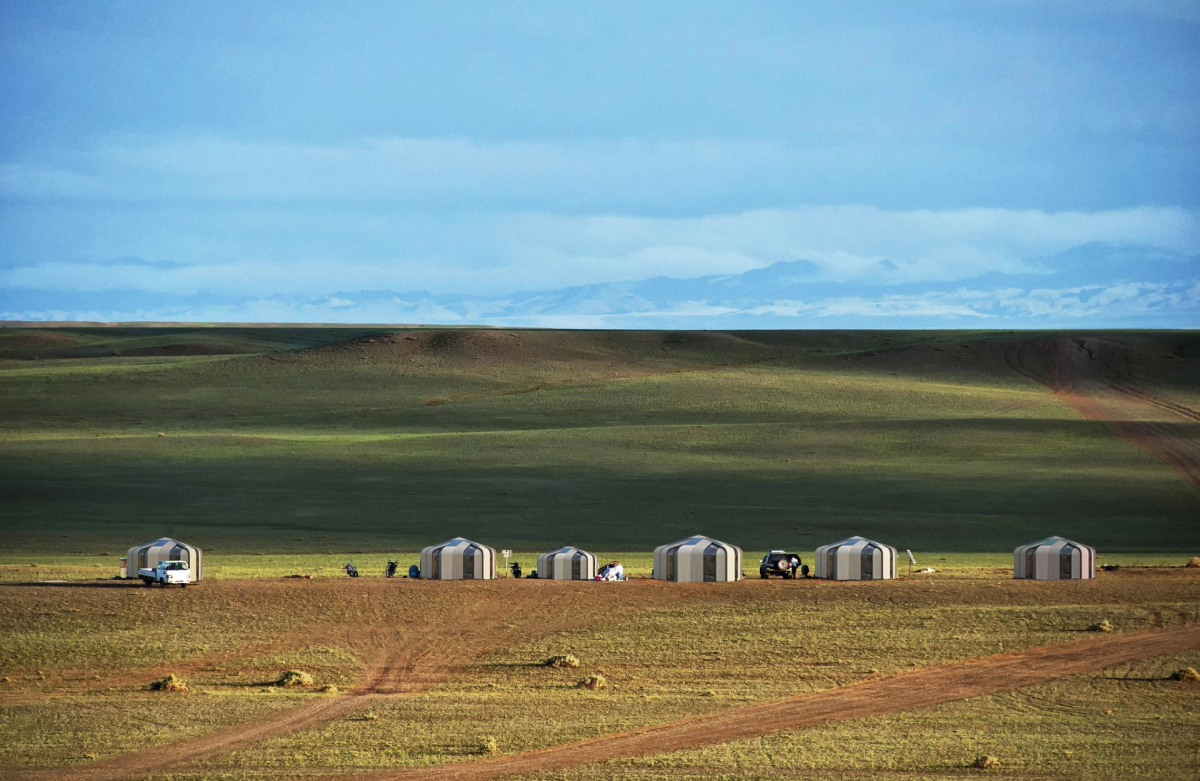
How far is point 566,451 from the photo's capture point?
88562 mm

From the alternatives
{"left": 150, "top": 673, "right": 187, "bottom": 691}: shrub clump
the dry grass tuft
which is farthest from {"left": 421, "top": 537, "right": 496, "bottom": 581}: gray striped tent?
{"left": 150, "top": 673, "right": 187, "bottom": 691}: shrub clump

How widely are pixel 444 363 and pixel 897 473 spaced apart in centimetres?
6184

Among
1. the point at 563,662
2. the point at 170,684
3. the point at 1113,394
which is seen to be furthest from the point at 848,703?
the point at 1113,394

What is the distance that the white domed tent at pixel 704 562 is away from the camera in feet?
175

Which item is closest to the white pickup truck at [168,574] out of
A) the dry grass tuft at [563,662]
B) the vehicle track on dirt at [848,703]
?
the dry grass tuft at [563,662]

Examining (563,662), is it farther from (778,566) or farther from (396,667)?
(778,566)

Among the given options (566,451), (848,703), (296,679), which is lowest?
(848,703)

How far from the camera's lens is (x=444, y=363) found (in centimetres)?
13388

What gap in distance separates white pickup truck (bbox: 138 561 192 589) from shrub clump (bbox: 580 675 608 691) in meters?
17.2

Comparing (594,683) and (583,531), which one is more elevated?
(583,531)

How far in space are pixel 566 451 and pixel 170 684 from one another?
51.8 metres

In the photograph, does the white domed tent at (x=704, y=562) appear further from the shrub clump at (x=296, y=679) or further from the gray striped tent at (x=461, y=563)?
the shrub clump at (x=296, y=679)

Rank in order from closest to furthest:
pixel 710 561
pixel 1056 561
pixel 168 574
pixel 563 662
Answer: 1. pixel 563 662
2. pixel 168 574
3. pixel 710 561
4. pixel 1056 561

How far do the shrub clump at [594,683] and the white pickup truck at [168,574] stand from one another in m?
17.2
